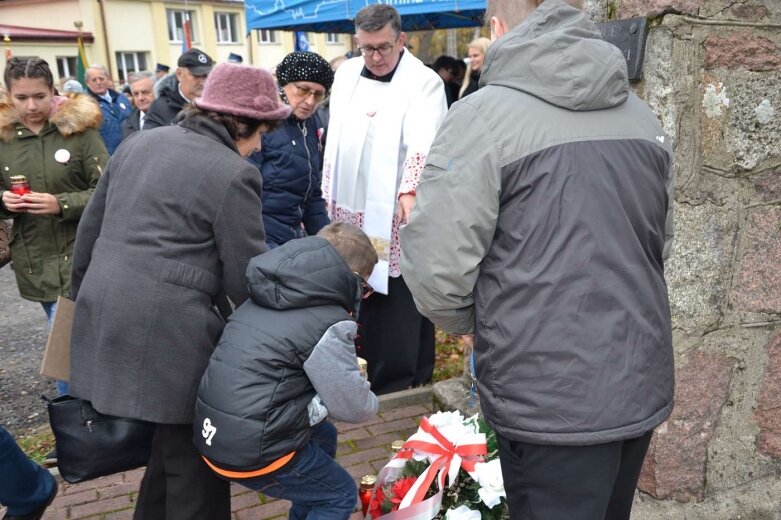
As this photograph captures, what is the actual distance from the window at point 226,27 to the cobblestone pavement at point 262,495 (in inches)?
1304

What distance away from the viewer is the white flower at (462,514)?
95.0 inches

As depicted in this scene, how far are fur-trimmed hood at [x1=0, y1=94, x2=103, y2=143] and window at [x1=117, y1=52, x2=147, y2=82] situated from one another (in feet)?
90.5

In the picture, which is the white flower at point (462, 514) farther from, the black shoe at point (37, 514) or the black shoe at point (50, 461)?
the black shoe at point (50, 461)

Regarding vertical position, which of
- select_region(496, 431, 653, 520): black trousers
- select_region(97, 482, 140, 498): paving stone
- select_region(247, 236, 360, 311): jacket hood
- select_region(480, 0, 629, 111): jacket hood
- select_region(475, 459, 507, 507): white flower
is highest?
select_region(480, 0, 629, 111): jacket hood

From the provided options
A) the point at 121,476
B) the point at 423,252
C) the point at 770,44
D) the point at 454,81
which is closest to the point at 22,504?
the point at 121,476

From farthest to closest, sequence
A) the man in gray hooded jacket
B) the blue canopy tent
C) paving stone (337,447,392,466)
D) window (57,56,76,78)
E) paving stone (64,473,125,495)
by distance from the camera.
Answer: window (57,56,76,78), the blue canopy tent, paving stone (337,447,392,466), paving stone (64,473,125,495), the man in gray hooded jacket

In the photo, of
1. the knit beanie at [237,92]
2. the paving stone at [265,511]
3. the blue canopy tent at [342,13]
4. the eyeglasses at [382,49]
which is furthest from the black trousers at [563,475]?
the blue canopy tent at [342,13]

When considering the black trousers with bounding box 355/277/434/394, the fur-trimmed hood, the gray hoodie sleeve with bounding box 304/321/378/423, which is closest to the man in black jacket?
the fur-trimmed hood

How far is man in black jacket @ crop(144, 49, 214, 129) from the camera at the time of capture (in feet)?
13.8

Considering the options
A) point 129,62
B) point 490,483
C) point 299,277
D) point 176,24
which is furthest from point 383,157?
point 176,24

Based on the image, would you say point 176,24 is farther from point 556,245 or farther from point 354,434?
point 556,245

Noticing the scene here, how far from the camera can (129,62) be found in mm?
29594

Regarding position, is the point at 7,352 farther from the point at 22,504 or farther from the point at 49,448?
the point at 22,504

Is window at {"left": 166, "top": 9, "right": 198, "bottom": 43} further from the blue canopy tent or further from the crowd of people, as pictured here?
the crowd of people
